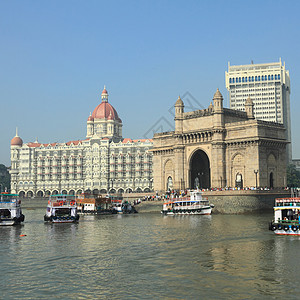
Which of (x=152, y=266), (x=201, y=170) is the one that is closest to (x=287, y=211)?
(x=152, y=266)

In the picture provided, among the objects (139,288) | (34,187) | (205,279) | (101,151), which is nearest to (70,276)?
(139,288)

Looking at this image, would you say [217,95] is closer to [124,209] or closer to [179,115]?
[179,115]

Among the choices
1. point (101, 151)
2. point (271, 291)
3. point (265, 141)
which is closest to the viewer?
point (271, 291)

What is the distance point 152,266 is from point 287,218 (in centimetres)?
2436

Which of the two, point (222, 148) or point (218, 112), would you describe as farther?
point (222, 148)

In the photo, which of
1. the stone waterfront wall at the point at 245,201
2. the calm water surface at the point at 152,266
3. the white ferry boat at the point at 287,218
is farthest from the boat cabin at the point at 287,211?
the stone waterfront wall at the point at 245,201

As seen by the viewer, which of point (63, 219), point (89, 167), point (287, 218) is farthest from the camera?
point (89, 167)

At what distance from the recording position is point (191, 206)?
9181 cm

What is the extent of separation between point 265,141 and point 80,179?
353 feet

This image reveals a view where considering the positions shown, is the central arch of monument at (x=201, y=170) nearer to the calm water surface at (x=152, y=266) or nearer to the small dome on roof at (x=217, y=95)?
the small dome on roof at (x=217, y=95)

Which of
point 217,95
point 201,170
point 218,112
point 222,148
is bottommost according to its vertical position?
point 201,170

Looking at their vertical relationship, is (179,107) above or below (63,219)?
above

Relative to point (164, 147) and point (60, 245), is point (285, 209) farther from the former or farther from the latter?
point (164, 147)

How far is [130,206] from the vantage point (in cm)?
10931
